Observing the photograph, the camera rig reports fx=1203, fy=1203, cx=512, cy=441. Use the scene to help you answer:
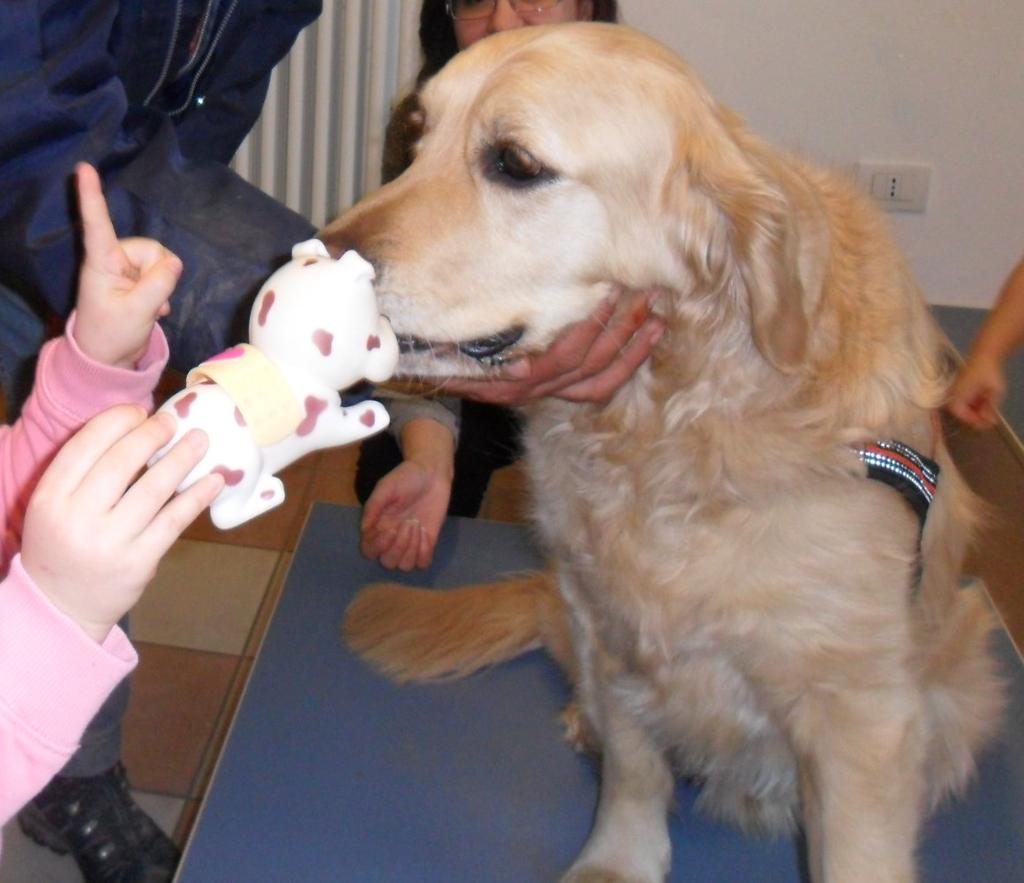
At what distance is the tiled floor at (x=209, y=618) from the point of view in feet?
5.37

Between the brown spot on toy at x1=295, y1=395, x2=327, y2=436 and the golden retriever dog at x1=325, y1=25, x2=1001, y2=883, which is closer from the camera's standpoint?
the brown spot on toy at x1=295, y1=395, x2=327, y2=436

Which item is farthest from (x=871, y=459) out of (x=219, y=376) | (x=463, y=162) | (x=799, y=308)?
(x=219, y=376)

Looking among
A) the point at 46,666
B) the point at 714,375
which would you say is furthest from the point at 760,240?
the point at 46,666

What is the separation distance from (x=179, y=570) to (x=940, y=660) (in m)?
1.41

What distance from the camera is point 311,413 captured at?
69cm

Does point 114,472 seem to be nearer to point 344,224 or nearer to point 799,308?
point 344,224

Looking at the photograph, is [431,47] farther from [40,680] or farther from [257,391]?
[40,680]

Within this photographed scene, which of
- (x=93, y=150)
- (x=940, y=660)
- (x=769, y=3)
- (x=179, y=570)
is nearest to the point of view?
(x=93, y=150)

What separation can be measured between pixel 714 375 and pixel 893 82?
2.02 metres

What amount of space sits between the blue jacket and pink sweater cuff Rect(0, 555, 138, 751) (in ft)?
1.06

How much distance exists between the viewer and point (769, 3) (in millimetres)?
2684

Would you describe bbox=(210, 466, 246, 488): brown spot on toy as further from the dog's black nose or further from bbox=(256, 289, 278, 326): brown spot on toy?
the dog's black nose

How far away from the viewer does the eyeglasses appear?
4.75ft

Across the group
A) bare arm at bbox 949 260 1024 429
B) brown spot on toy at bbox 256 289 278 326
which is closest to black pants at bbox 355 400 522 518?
bare arm at bbox 949 260 1024 429
